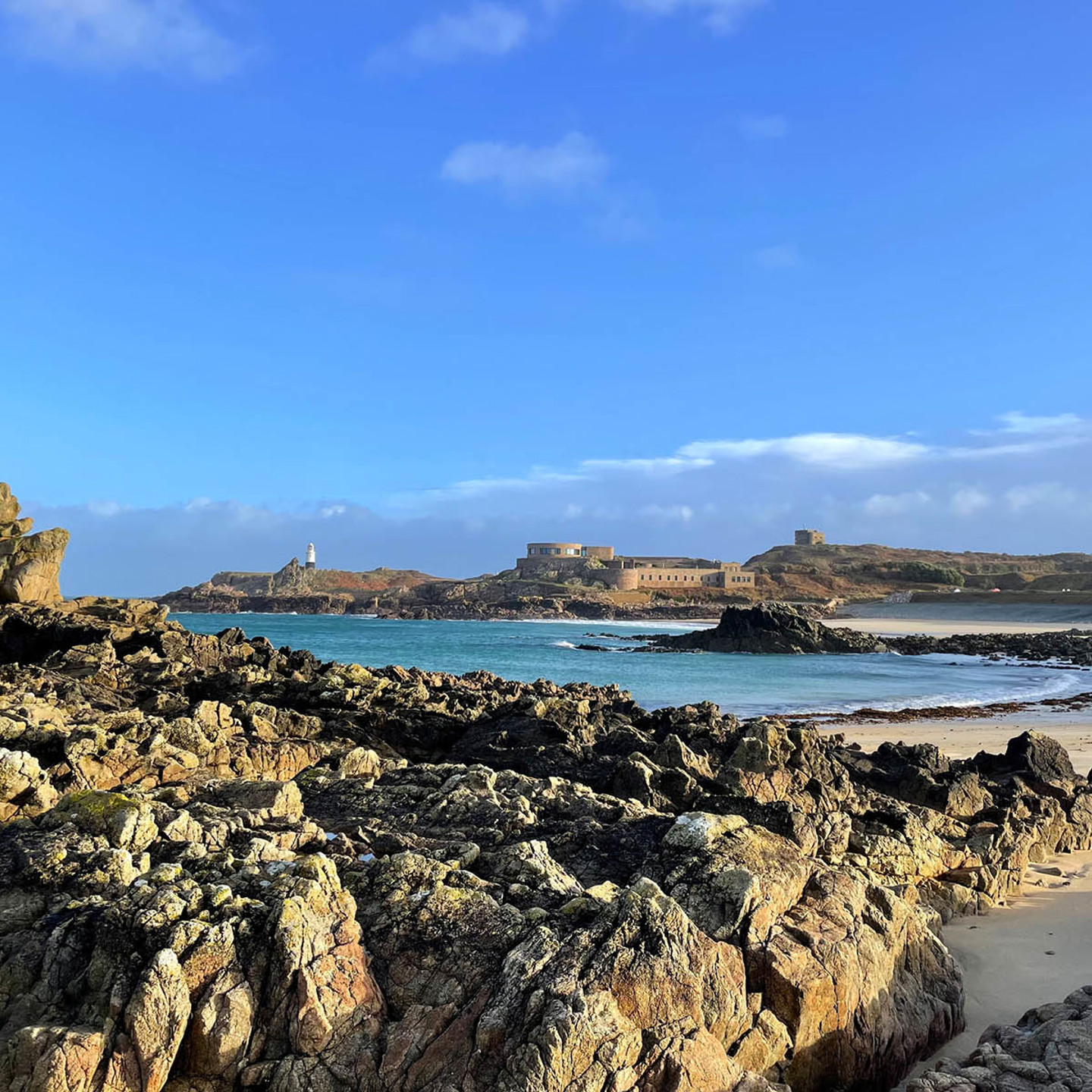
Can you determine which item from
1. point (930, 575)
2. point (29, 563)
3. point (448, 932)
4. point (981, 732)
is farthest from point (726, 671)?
point (930, 575)

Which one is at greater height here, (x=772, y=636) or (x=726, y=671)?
(x=772, y=636)

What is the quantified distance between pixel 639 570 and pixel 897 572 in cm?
3245

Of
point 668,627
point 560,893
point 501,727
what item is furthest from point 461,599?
point 560,893

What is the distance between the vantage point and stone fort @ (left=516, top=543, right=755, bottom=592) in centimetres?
11975

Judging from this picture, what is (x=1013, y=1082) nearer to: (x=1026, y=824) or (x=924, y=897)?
(x=924, y=897)

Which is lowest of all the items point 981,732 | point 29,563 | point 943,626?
point 943,626

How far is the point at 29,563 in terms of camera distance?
84.0ft

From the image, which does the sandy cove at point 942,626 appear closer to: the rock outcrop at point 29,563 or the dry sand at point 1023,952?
the rock outcrop at point 29,563

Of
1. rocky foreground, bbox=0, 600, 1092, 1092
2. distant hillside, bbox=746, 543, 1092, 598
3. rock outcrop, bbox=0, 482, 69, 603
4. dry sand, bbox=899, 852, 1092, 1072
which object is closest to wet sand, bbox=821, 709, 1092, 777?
dry sand, bbox=899, 852, 1092, 1072

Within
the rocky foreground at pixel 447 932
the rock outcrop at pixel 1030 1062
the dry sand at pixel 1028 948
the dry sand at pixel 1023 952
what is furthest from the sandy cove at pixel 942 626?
the rock outcrop at pixel 1030 1062

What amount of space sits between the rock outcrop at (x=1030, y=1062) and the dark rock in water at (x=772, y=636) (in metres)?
53.9

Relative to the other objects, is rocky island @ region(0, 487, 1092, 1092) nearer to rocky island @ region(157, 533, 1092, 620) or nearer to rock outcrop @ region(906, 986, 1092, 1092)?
rock outcrop @ region(906, 986, 1092, 1092)

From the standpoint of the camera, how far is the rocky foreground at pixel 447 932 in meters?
3.54

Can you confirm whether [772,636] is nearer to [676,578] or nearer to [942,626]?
[942,626]
